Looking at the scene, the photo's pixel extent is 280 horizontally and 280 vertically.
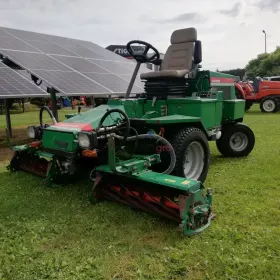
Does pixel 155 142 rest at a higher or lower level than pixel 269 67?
lower

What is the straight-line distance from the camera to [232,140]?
21.1ft

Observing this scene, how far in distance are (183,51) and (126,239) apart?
11.3 ft

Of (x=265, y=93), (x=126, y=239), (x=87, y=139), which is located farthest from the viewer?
(x=265, y=93)

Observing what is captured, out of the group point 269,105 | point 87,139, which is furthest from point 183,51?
point 269,105

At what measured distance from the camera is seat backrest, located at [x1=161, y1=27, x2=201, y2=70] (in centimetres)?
529

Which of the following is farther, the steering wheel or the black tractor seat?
the steering wheel

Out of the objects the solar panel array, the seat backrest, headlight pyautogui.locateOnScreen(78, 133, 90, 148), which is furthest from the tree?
headlight pyautogui.locateOnScreen(78, 133, 90, 148)

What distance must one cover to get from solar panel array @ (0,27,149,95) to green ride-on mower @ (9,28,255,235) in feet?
6.82

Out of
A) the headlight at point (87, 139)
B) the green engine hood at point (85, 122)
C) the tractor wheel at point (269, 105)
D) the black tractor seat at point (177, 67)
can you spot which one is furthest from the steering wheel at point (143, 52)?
the tractor wheel at point (269, 105)

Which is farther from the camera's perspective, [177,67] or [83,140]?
[177,67]

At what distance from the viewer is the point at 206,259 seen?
2.75 metres

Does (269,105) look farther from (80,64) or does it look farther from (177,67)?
(177,67)

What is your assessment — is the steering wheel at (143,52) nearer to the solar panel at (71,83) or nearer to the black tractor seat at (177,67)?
the black tractor seat at (177,67)

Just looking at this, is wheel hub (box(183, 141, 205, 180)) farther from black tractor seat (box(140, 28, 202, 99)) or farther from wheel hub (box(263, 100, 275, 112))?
wheel hub (box(263, 100, 275, 112))
